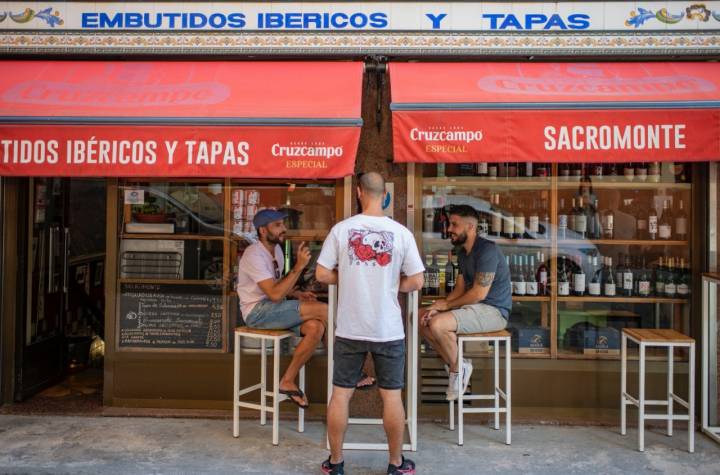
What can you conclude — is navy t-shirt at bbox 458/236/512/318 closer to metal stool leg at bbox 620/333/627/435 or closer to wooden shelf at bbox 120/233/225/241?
metal stool leg at bbox 620/333/627/435

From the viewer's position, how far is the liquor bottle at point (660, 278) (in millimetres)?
6047

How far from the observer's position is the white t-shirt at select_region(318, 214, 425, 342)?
14.4ft

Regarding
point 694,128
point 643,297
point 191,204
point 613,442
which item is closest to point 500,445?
point 613,442

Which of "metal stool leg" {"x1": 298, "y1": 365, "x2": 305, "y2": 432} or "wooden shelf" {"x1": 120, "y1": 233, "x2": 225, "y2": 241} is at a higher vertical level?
"wooden shelf" {"x1": 120, "y1": 233, "x2": 225, "y2": 241}

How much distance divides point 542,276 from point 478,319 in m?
1.16

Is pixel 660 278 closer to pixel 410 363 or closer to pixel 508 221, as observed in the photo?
pixel 508 221

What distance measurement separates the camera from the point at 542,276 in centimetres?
616

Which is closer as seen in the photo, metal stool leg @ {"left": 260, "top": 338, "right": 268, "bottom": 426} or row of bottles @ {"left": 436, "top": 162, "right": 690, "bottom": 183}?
metal stool leg @ {"left": 260, "top": 338, "right": 268, "bottom": 426}

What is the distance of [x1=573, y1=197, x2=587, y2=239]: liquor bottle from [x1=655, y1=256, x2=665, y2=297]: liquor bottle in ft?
2.22

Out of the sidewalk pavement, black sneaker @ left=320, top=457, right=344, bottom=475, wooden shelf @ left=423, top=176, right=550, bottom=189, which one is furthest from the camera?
wooden shelf @ left=423, top=176, right=550, bottom=189

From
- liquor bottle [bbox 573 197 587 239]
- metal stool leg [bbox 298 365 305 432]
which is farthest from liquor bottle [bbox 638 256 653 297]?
metal stool leg [bbox 298 365 305 432]

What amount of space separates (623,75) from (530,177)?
46.4 inches

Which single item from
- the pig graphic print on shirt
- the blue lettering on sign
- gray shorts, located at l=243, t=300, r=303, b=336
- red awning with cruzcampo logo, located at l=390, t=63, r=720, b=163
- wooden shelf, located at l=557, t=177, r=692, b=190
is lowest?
gray shorts, located at l=243, t=300, r=303, b=336

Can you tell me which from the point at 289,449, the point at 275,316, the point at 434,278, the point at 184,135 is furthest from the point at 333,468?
the point at 184,135
